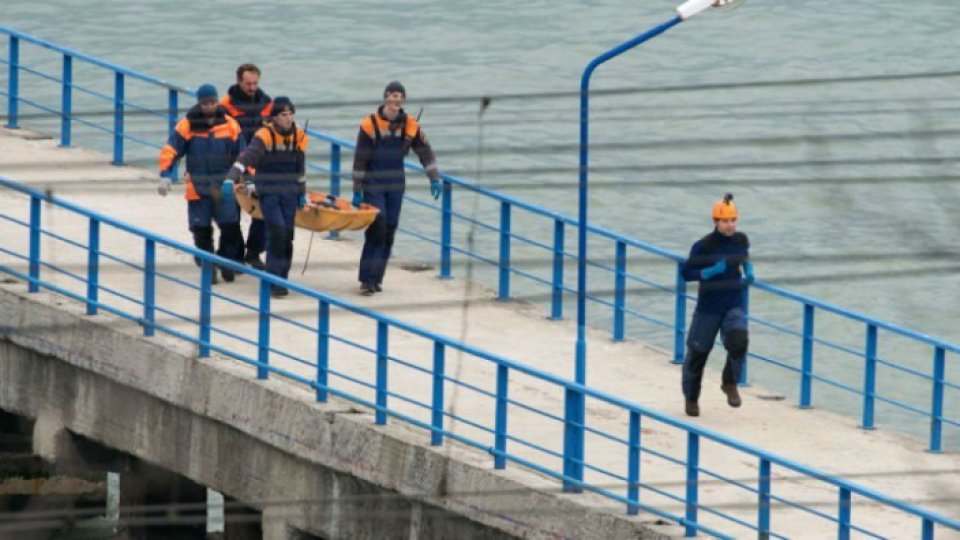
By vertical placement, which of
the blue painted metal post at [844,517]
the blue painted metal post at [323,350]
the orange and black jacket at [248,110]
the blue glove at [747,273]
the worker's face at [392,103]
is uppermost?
the worker's face at [392,103]

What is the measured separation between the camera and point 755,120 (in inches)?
1378

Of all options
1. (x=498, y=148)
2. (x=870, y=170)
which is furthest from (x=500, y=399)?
(x=870, y=170)

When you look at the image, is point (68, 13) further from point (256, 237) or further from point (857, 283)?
point (256, 237)

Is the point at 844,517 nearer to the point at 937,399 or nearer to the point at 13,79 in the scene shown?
the point at 937,399

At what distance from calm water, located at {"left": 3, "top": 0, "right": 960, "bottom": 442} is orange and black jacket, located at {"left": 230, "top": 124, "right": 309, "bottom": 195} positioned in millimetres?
8777

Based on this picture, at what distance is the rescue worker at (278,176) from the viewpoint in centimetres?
1883

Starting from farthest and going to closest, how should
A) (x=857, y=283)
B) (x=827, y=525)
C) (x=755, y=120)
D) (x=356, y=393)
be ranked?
(x=755, y=120) < (x=857, y=283) < (x=356, y=393) < (x=827, y=525)

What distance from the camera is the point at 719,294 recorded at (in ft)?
55.8

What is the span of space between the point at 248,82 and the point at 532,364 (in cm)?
312

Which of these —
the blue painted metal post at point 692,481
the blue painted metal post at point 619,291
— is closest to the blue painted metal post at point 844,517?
the blue painted metal post at point 692,481

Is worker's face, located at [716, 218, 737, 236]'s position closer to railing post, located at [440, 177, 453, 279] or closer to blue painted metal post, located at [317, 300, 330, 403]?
blue painted metal post, located at [317, 300, 330, 403]

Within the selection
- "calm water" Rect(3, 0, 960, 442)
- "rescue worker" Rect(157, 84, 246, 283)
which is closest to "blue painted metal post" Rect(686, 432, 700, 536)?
"rescue worker" Rect(157, 84, 246, 283)

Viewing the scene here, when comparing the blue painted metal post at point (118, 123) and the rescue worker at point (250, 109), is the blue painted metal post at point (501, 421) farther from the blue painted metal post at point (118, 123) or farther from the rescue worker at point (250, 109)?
the blue painted metal post at point (118, 123)

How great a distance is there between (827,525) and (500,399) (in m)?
2.00
